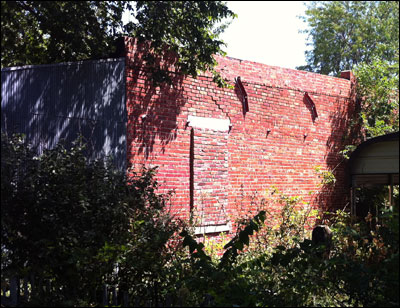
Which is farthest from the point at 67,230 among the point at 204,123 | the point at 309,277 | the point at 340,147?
the point at 340,147

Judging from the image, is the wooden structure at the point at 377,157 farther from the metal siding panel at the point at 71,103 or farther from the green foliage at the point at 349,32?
the green foliage at the point at 349,32

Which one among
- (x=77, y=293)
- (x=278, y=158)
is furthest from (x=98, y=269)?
(x=278, y=158)

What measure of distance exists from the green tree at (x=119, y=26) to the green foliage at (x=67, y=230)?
381 centimetres

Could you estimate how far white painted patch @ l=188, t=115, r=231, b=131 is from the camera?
1076cm

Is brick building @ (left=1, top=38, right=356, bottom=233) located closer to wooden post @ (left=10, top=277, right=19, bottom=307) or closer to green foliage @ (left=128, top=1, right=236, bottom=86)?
green foliage @ (left=128, top=1, right=236, bottom=86)

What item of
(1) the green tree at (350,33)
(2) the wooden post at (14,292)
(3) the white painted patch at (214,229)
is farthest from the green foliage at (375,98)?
(1) the green tree at (350,33)

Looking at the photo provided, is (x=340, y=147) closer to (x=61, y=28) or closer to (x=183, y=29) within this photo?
(x=183, y=29)

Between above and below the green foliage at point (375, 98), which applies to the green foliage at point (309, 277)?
below

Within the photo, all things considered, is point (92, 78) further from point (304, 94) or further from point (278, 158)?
point (304, 94)

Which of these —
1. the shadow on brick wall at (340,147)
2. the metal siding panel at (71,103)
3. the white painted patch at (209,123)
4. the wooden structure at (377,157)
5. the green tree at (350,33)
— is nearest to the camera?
the wooden structure at (377,157)

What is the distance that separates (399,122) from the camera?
15.8 m

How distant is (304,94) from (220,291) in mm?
9053

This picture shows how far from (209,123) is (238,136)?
976 mm

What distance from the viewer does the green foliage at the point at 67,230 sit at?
6043mm
